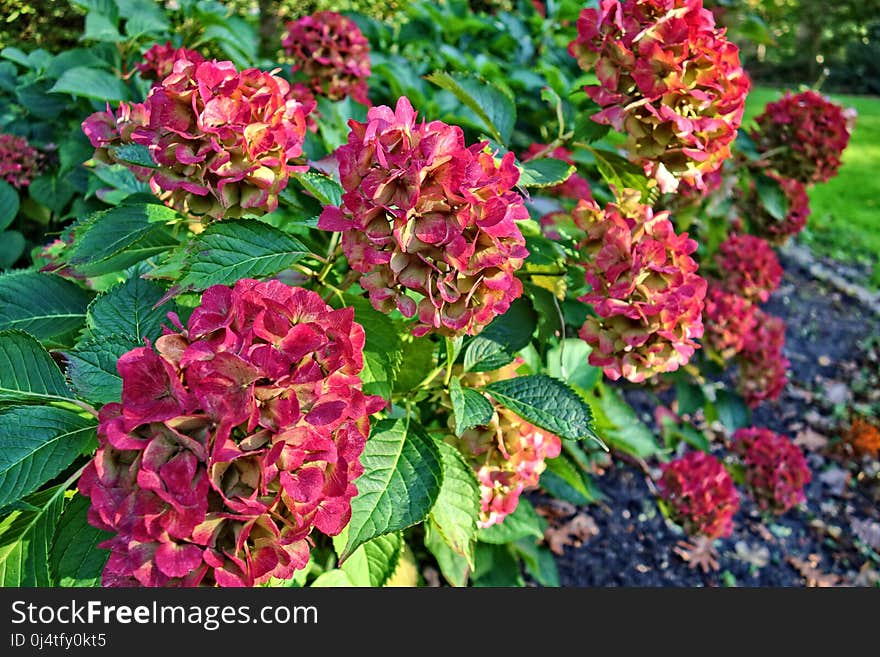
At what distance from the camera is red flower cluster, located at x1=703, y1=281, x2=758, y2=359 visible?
2.88 meters

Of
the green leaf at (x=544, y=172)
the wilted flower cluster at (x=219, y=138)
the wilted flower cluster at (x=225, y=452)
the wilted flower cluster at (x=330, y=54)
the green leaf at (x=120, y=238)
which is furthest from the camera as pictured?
the wilted flower cluster at (x=330, y=54)

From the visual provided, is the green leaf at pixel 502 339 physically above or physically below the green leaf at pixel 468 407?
below

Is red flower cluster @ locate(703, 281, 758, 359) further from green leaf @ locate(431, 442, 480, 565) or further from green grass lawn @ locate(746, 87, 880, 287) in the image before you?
green grass lawn @ locate(746, 87, 880, 287)

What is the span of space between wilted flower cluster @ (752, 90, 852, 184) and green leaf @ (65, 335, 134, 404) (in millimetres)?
2442

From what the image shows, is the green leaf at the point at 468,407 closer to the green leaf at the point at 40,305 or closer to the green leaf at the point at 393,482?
Result: the green leaf at the point at 393,482

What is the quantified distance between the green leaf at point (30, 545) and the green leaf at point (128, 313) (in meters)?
0.24

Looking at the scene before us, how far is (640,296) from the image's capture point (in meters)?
1.32

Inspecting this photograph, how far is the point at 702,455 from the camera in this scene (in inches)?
112

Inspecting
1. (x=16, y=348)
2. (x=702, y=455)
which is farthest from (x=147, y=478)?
(x=702, y=455)

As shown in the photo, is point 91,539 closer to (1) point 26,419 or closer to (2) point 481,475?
(1) point 26,419

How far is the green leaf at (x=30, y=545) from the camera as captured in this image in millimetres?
979

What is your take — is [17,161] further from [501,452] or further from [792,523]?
[792,523]

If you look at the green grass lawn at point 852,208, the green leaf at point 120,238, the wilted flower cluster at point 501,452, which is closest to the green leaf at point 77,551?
the green leaf at point 120,238

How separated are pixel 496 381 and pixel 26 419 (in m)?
0.77
